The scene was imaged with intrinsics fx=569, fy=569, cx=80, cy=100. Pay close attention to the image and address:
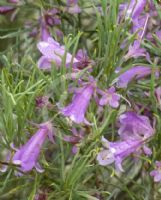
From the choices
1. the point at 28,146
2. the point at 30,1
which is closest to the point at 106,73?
the point at 28,146

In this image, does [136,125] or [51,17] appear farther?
[51,17]

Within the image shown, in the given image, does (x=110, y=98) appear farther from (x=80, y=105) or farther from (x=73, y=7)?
(x=73, y=7)

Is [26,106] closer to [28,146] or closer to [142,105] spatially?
[28,146]

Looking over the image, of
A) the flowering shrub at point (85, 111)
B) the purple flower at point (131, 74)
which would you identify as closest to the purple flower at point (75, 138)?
the flowering shrub at point (85, 111)

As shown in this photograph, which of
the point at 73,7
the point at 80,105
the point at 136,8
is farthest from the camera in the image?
the point at 73,7

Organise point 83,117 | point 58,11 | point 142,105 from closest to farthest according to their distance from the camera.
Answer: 1. point 83,117
2. point 142,105
3. point 58,11

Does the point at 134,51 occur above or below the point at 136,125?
above

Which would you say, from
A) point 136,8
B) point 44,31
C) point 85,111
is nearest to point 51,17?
point 44,31

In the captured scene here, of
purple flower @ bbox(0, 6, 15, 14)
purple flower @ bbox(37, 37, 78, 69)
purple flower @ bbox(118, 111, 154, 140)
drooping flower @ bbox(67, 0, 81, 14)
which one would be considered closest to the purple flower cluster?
purple flower @ bbox(118, 111, 154, 140)
